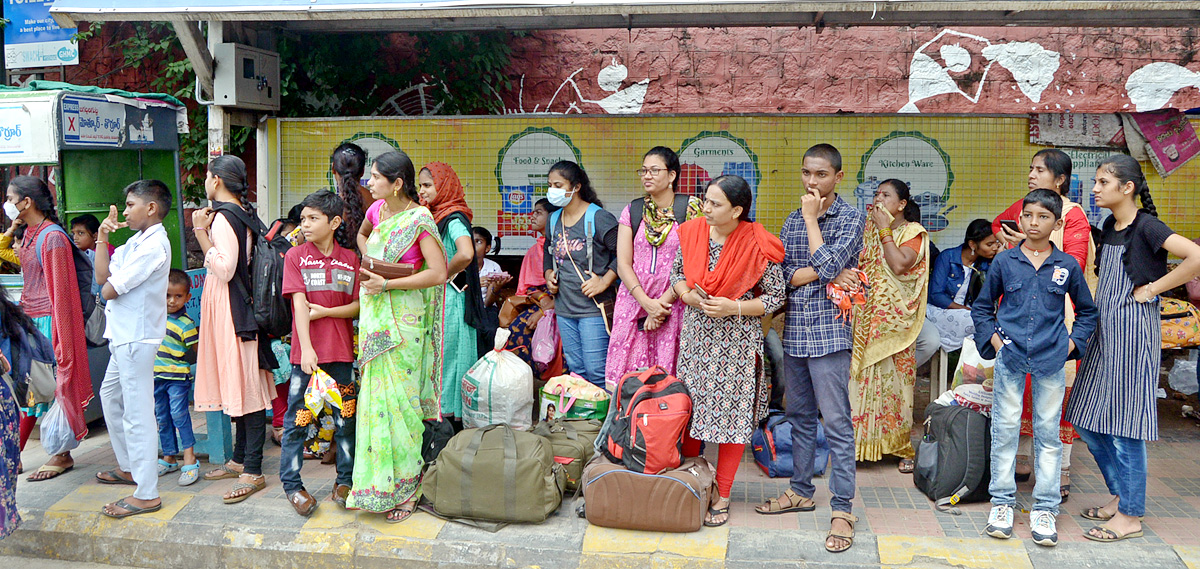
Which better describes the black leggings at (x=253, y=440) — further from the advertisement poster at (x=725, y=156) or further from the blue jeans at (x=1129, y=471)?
the blue jeans at (x=1129, y=471)

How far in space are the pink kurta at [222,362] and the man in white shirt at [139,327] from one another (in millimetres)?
213

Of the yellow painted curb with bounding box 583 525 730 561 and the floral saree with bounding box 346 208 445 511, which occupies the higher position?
the floral saree with bounding box 346 208 445 511

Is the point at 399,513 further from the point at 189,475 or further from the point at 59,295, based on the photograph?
the point at 59,295

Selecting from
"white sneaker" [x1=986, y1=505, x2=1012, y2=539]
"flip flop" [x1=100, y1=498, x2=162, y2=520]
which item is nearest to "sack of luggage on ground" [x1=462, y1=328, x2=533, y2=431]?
"flip flop" [x1=100, y1=498, x2=162, y2=520]

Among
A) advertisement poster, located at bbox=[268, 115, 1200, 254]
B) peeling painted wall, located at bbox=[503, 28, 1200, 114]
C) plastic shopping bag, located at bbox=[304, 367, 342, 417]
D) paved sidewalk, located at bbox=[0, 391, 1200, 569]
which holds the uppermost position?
peeling painted wall, located at bbox=[503, 28, 1200, 114]

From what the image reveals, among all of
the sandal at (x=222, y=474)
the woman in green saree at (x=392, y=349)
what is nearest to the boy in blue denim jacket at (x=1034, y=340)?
the woman in green saree at (x=392, y=349)

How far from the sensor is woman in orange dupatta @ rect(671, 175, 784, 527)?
397 centimetres

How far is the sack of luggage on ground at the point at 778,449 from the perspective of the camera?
4809mm

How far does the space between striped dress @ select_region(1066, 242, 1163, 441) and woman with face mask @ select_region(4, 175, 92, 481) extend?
5043 mm

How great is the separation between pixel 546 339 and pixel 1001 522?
2.71 m

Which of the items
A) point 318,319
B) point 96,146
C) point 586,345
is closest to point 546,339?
point 586,345

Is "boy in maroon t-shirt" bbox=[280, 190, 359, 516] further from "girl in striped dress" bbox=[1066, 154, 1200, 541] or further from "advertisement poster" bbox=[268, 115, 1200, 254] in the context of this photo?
"girl in striped dress" bbox=[1066, 154, 1200, 541]

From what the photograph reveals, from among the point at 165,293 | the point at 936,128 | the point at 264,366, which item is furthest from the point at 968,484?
the point at 165,293

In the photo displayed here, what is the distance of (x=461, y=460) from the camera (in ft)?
13.7
